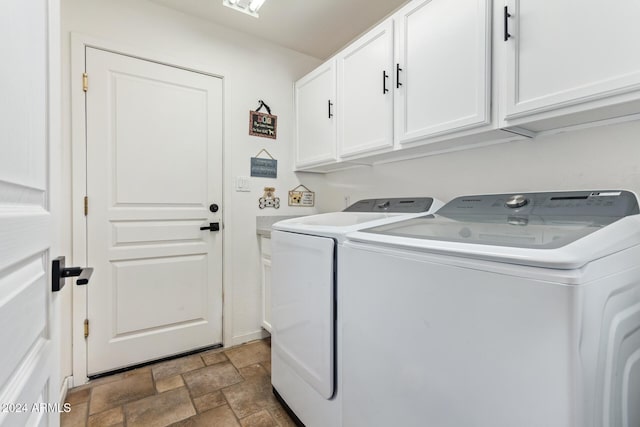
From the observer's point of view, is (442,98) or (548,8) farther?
(442,98)

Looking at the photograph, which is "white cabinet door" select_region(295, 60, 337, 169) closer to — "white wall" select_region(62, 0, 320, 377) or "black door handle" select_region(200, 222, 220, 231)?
"white wall" select_region(62, 0, 320, 377)

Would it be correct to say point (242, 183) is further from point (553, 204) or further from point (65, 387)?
point (553, 204)

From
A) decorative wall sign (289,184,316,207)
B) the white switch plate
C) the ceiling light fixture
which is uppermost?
the ceiling light fixture

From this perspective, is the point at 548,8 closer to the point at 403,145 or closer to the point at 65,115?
the point at 403,145

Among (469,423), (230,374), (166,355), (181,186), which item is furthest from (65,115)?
(469,423)

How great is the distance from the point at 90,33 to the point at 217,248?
5.20 feet

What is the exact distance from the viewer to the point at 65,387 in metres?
1.72

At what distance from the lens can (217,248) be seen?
2.28 meters

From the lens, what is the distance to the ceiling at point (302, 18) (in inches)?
79.8

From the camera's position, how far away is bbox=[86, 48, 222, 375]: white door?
6.18 ft

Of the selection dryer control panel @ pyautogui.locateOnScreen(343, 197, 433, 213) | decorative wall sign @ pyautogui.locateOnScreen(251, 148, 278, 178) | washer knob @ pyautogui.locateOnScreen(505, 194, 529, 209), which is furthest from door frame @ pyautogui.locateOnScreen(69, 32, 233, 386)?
washer knob @ pyautogui.locateOnScreen(505, 194, 529, 209)

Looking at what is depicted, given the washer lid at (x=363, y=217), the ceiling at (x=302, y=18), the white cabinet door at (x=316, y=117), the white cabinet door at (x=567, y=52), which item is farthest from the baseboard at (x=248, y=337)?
the ceiling at (x=302, y=18)

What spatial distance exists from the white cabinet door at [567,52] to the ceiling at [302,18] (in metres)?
1.16

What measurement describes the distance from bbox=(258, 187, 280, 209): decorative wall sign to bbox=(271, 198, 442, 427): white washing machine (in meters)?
0.82
